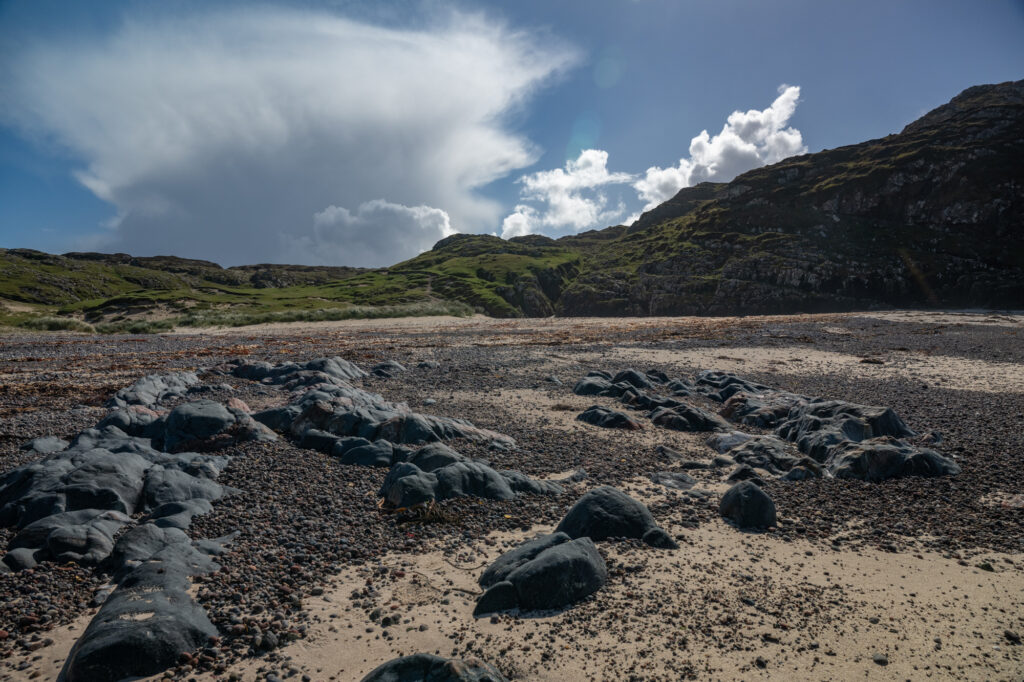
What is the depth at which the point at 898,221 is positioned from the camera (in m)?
99.6

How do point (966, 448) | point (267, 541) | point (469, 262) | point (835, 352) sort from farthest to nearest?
point (469, 262) → point (835, 352) → point (966, 448) → point (267, 541)

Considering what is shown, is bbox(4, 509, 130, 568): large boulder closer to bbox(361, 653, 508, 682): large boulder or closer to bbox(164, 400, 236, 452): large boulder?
bbox(164, 400, 236, 452): large boulder

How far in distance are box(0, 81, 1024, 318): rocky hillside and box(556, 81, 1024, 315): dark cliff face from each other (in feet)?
0.94

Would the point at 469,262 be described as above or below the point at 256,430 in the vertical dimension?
above

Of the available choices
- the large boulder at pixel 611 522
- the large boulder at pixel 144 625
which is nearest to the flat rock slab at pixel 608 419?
the large boulder at pixel 611 522

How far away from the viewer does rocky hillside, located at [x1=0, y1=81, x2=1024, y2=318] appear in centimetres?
8594

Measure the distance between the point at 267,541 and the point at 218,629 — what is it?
7.61 feet

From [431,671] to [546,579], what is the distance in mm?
2415

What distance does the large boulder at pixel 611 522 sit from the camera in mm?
8992

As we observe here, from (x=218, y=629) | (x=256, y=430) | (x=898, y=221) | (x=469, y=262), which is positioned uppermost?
(x=469, y=262)

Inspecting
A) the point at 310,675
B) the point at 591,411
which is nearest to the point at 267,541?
the point at 310,675

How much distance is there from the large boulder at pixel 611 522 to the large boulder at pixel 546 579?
3.92 ft

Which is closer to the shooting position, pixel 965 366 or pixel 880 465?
pixel 880 465

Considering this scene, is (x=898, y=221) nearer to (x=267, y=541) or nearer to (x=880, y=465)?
(x=880, y=465)
